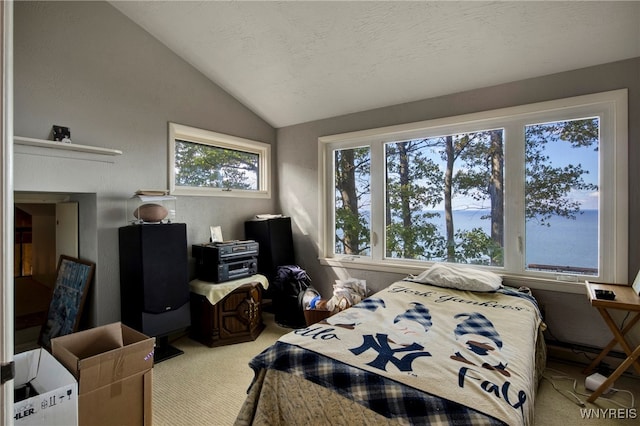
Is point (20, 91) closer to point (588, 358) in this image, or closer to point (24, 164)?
point (24, 164)

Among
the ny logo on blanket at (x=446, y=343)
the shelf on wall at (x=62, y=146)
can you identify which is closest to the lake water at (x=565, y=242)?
the ny logo on blanket at (x=446, y=343)

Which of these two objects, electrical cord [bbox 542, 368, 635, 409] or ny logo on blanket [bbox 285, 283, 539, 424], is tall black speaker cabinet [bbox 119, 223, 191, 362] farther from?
electrical cord [bbox 542, 368, 635, 409]

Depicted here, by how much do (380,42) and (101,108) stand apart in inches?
97.9

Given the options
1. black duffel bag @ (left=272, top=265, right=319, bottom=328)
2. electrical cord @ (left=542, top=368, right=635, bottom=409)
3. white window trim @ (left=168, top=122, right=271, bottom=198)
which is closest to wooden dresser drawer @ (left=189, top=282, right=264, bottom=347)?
black duffel bag @ (left=272, top=265, right=319, bottom=328)

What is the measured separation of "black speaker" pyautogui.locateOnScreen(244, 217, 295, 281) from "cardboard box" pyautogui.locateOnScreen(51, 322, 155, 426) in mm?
1771

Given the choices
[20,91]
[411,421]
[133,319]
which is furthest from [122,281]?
[411,421]

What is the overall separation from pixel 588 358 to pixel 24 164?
4.55m

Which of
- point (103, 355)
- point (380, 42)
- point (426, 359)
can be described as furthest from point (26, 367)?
point (380, 42)

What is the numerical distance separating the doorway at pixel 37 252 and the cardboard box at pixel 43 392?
→ 58.2 inches

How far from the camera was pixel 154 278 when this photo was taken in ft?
8.32

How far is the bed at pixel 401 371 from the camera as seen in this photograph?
114 cm

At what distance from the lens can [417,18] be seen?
2.27 metres

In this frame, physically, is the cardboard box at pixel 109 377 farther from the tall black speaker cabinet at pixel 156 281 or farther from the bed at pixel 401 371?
the bed at pixel 401 371

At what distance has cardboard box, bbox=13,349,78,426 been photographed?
4.16ft
